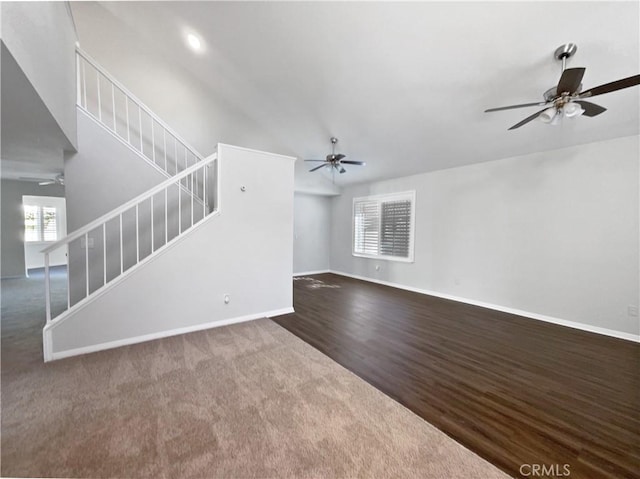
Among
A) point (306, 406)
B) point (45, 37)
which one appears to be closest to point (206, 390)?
point (306, 406)

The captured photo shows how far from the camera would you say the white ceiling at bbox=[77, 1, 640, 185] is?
2.39m

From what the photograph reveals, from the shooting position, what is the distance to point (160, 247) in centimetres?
355

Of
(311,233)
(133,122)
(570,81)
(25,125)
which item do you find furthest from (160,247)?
(570,81)

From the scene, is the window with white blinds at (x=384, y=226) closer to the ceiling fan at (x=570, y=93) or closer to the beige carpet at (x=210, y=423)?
the ceiling fan at (x=570, y=93)

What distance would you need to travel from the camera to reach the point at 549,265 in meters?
3.92

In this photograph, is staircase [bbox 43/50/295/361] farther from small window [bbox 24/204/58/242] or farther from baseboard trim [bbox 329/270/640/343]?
small window [bbox 24/204/58/242]

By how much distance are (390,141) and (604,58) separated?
2.69m

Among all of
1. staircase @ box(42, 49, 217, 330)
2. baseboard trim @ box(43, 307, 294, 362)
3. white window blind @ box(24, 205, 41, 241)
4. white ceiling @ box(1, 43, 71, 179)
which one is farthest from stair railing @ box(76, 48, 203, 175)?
white window blind @ box(24, 205, 41, 241)

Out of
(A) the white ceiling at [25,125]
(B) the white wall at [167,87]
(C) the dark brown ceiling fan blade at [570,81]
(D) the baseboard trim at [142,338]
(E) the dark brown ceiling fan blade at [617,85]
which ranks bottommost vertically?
(D) the baseboard trim at [142,338]

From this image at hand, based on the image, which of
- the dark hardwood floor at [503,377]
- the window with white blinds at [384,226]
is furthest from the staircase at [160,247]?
the window with white blinds at [384,226]

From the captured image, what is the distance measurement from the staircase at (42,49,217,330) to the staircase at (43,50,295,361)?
0.02 meters

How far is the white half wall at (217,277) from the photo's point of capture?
2.79 meters

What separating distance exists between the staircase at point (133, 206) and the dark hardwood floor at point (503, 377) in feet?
7.88

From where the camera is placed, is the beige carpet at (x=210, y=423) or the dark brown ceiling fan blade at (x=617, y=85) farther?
the dark brown ceiling fan blade at (x=617, y=85)
